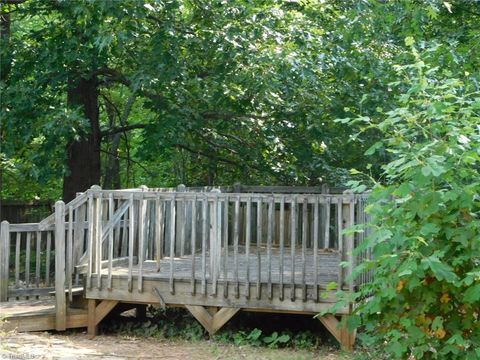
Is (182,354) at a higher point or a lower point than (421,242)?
lower

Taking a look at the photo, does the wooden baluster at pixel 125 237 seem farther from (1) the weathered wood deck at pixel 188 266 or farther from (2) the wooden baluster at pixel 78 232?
(2) the wooden baluster at pixel 78 232

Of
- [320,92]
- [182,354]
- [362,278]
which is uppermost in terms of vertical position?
[320,92]

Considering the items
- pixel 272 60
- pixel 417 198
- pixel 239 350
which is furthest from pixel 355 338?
pixel 272 60

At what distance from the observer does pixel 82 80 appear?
15.7m

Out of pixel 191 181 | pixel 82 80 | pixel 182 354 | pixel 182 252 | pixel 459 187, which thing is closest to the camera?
pixel 459 187

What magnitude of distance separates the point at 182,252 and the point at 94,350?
3003mm

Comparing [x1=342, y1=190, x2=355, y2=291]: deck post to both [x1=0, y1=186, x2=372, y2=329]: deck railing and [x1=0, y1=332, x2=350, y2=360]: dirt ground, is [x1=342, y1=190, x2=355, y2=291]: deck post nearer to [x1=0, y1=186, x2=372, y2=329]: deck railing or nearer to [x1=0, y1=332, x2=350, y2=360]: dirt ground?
[x1=0, y1=186, x2=372, y2=329]: deck railing

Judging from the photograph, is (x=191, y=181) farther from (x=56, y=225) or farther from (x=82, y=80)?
(x=56, y=225)

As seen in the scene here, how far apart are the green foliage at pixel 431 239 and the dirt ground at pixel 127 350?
2486mm

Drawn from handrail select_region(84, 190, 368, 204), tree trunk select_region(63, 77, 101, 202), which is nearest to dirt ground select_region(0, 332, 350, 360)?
handrail select_region(84, 190, 368, 204)

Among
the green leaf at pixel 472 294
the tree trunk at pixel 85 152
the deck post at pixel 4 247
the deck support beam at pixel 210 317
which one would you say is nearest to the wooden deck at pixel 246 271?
the deck support beam at pixel 210 317

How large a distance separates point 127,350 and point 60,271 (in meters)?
1.58

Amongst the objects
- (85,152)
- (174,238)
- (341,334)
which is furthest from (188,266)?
(85,152)

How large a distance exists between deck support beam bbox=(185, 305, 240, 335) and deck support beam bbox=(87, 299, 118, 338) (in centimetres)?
110
